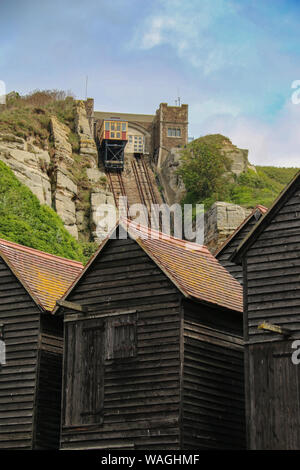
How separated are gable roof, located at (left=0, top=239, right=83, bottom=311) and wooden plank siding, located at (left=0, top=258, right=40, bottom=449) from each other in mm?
272

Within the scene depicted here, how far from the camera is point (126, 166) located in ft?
285

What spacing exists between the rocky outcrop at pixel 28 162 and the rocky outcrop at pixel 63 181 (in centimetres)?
103

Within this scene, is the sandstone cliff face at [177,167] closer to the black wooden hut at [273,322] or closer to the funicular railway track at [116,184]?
the funicular railway track at [116,184]

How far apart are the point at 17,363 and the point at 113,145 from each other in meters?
62.8

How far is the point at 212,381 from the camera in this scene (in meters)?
21.3

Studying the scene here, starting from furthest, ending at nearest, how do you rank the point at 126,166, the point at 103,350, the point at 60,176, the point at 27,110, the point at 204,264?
the point at 126,166
the point at 27,110
the point at 60,176
the point at 204,264
the point at 103,350

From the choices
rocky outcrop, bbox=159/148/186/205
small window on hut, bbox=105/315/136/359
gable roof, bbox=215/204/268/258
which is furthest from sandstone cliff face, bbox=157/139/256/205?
small window on hut, bbox=105/315/136/359

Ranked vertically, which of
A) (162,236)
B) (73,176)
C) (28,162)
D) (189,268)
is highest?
(73,176)

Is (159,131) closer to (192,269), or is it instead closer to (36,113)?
(36,113)

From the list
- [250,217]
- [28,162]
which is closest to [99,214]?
[28,162]

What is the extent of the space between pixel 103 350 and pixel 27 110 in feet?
175

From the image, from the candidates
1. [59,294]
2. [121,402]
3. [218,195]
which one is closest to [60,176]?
[218,195]

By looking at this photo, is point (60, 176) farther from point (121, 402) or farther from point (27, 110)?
point (121, 402)
